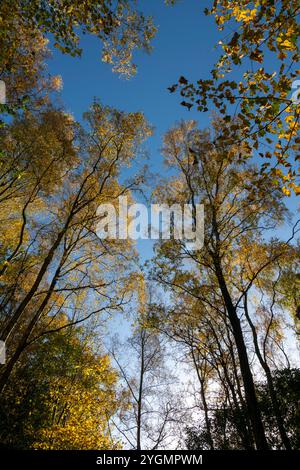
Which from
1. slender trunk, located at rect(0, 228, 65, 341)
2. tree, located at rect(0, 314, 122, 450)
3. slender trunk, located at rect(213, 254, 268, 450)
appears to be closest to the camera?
Result: slender trunk, located at rect(213, 254, 268, 450)

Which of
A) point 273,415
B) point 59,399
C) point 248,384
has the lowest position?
point 248,384

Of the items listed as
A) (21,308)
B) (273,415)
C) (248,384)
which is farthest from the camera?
(273,415)

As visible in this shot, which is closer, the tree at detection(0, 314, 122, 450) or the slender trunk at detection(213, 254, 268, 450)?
the slender trunk at detection(213, 254, 268, 450)

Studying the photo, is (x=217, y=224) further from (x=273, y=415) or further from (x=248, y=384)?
(x=273, y=415)

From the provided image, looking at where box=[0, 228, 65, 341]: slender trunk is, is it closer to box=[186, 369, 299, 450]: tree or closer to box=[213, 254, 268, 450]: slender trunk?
box=[213, 254, 268, 450]: slender trunk

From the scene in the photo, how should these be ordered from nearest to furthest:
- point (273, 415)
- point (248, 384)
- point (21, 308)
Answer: point (21, 308) → point (248, 384) → point (273, 415)

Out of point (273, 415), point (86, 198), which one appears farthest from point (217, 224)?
point (273, 415)

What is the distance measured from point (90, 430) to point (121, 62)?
15885 millimetres

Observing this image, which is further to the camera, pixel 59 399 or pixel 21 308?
pixel 59 399

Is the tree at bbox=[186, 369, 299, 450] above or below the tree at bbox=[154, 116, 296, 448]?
below

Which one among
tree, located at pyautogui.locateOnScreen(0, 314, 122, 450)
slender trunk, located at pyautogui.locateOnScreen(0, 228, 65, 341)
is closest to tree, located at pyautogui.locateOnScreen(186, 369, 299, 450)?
tree, located at pyautogui.locateOnScreen(0, 314, 122, 450)

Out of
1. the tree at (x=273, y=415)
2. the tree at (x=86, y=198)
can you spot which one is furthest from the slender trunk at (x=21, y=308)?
the tree at (x=273, y=415)

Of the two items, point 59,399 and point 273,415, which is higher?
point 59,399
